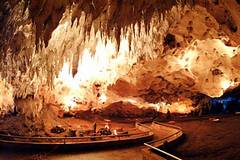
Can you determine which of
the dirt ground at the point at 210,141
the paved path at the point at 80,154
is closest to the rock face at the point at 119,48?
the dirt ground at the point at 210,141

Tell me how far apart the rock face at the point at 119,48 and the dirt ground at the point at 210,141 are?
4.38 m

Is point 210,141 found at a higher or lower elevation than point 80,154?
higher

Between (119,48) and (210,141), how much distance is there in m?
7.86

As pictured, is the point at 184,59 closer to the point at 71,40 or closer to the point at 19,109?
the point at 71,40

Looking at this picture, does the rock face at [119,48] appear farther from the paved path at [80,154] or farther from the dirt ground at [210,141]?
the paved path at [80,154]

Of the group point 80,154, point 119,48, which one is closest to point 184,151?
point 80,154

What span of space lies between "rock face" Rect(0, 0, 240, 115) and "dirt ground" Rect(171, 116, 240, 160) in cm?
438

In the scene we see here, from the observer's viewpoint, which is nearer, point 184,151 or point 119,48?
point 184,151

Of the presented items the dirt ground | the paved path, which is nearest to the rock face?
the dirt ground

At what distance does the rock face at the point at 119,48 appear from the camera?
1369cm

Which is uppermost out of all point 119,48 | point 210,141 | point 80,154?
point 119,48

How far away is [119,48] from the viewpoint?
19438mm

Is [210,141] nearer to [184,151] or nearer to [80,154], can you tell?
[184,151]

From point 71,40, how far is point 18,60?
10.1 ft
